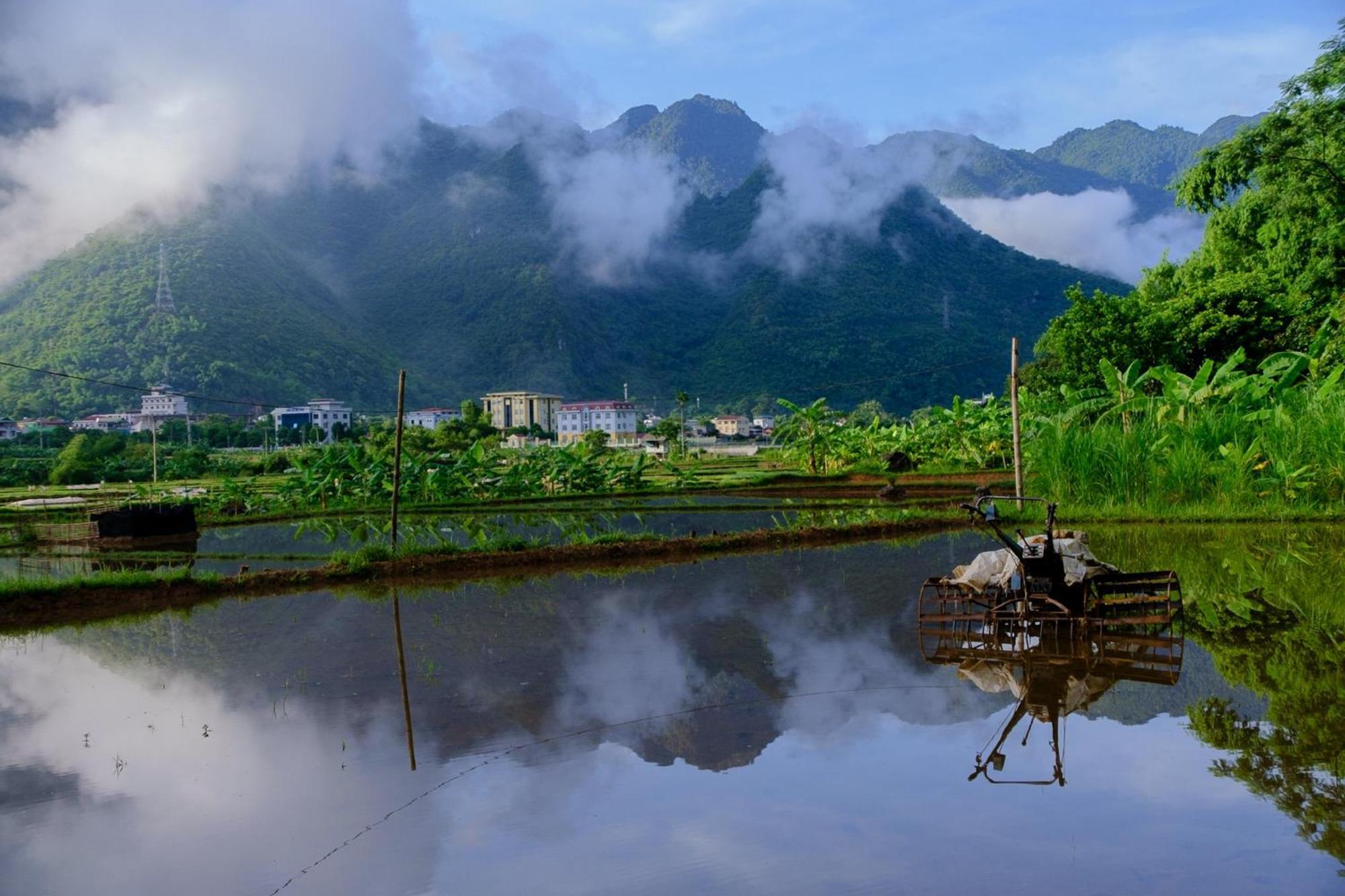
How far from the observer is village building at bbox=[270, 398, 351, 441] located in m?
66.9

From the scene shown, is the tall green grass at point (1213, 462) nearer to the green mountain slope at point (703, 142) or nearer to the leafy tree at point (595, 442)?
the leafy tree at point (595, 442)

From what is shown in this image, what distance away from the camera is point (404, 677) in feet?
25.5

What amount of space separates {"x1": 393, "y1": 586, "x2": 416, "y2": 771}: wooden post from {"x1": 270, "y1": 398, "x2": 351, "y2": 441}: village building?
187ft

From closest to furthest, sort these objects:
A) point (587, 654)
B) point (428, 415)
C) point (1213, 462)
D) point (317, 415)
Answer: point (587, 654) → point (1213, 462) → point (317, 415) → point (428, 415)

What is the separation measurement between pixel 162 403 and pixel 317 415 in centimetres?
928

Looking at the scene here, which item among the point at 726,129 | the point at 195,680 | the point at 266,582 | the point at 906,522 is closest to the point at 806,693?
the point at 195,680

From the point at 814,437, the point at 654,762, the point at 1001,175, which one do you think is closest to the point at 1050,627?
the point at 654,762

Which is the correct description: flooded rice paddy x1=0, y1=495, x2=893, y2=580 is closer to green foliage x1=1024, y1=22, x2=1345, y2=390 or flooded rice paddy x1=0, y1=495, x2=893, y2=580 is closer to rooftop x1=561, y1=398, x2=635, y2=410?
green foliage x1=1024, y1=22, x2=1345, y2=390

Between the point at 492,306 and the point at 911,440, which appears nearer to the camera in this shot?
the point at 911,440

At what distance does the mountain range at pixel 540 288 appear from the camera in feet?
248

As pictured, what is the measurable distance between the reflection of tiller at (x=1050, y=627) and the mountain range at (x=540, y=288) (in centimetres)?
5814

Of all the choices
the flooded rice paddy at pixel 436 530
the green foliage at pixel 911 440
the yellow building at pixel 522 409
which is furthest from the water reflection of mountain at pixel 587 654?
the yellow building at pixel 522 409

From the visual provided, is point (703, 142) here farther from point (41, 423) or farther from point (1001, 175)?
point (41, 423)

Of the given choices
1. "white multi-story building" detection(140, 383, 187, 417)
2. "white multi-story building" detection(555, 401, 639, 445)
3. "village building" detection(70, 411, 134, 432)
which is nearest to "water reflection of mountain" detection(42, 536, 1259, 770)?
"village building" detection(70, 411, 134, 432)
